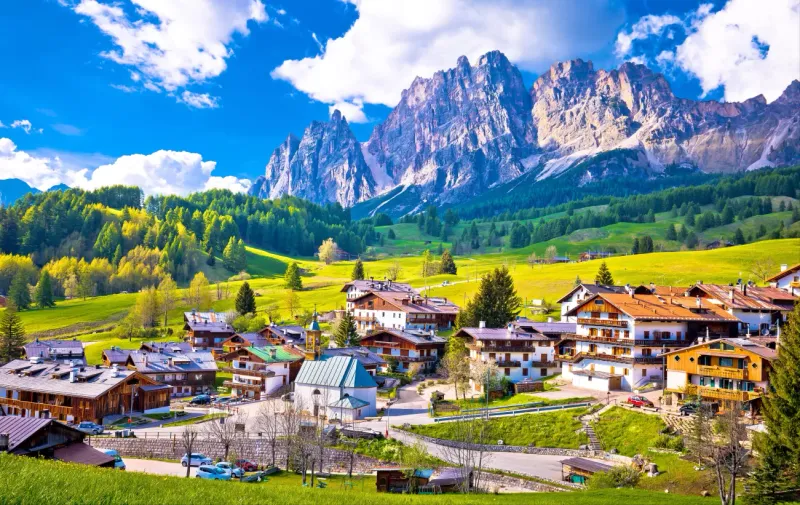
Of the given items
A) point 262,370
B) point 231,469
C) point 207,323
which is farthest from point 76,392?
point 207,323

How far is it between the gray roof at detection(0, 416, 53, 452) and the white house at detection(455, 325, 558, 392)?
57.5 metres

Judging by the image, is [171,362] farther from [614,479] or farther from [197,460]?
[614,479]

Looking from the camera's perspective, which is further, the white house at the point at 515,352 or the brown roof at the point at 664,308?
the white house at the point at 515,352

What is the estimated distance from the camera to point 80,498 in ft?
56.3

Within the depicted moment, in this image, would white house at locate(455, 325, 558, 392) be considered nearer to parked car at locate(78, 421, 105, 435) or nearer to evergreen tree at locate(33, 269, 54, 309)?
parked car at locate(78, 421, 105, 435)

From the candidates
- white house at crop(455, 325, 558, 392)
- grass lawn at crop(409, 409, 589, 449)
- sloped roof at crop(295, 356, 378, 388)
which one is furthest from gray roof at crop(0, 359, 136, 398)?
white house at crop(455, 325, 558, 392)

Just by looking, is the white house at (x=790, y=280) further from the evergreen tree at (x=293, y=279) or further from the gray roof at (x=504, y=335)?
the evergreen tree at (x=293, y=279)

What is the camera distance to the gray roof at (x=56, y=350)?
100m

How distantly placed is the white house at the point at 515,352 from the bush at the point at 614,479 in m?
36.5

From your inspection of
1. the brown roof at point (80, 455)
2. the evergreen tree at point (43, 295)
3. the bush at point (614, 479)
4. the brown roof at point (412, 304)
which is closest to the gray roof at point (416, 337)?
the brown roof at point (412, 304)

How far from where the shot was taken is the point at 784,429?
41250 millimetres

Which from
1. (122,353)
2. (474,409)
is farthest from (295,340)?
(474,409)

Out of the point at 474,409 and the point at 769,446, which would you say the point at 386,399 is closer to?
the point at 474,409

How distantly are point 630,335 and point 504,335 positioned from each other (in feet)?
55.5
